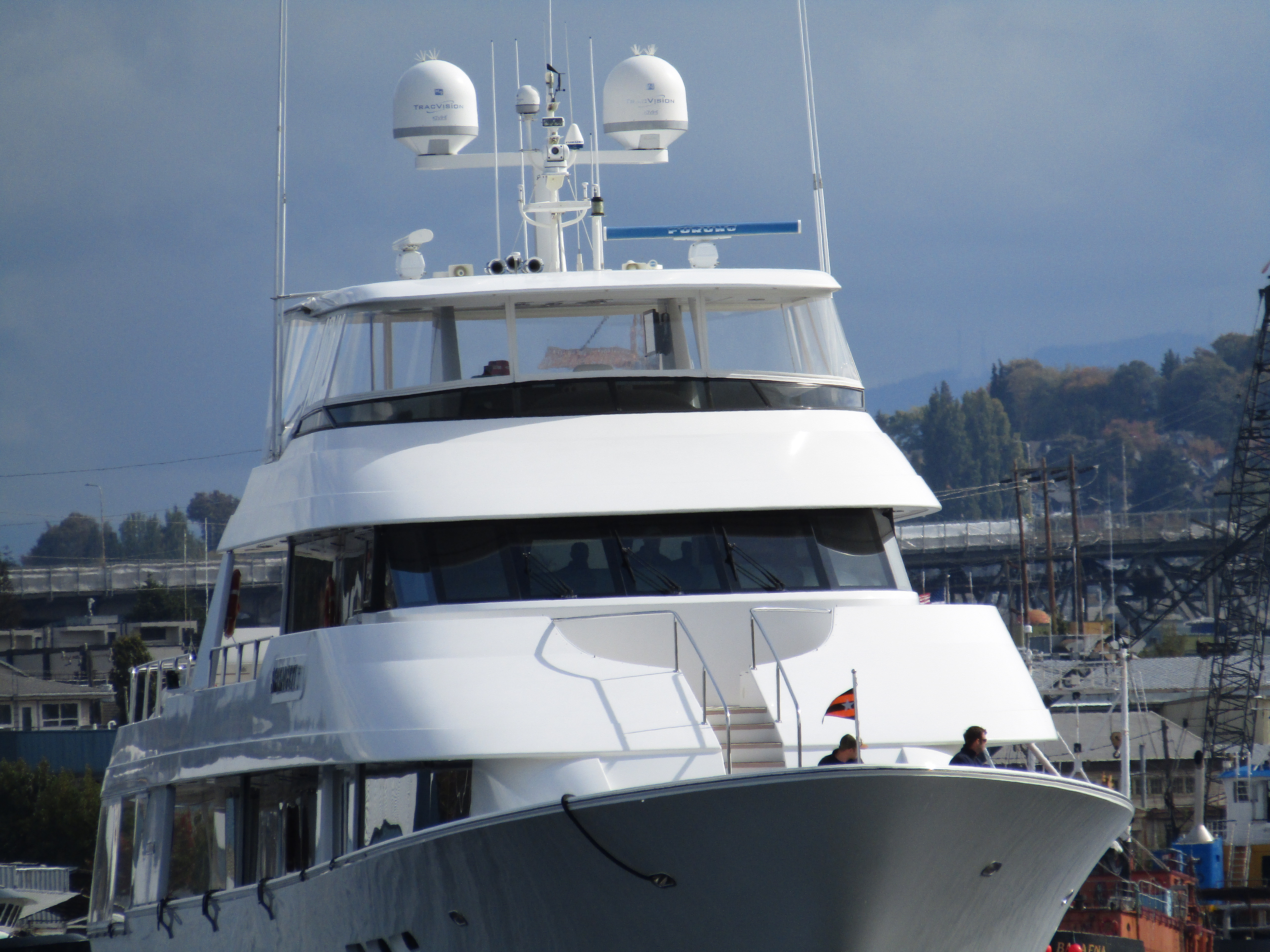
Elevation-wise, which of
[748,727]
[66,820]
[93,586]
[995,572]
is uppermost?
[748,727]

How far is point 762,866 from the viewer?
9.35 m

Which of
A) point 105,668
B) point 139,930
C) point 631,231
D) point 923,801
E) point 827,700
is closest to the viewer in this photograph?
point 923,801

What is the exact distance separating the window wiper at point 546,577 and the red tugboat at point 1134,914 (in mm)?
16844

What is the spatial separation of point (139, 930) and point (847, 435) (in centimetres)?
809

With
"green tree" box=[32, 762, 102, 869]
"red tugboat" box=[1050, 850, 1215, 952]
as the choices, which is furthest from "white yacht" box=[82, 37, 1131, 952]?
"green tree" box=[32, 762, 102, 869]

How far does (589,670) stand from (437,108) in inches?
320

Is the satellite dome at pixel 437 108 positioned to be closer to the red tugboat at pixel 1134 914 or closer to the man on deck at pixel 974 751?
the man on deck at pixel 974 751

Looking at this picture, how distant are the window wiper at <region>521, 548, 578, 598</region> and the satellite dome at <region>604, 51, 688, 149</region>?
6733mm

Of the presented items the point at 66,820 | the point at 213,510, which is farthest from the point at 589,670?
the point at 213,510

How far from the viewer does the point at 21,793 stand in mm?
53344

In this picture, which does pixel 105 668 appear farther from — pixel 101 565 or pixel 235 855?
pixel 235 855

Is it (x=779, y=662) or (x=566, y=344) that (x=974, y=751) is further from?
(x=566, y=344)

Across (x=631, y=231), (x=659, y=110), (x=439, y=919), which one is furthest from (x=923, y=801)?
(x=659, y=110)

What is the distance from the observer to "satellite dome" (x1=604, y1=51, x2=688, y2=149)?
56.9ft
